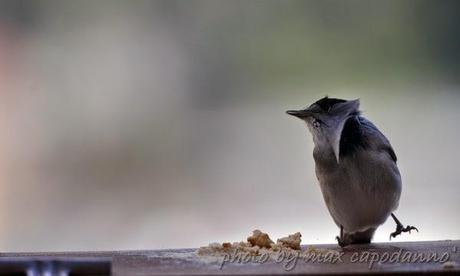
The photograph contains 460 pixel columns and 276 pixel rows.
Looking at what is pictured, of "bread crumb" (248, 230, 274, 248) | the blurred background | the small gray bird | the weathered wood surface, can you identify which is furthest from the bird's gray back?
the blurred background

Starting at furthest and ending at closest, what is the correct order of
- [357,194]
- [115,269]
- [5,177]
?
[5,177] < [357,194] < [115,269]

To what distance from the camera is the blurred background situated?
8.13 feet

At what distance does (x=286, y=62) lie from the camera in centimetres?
262

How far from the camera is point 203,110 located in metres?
2.59

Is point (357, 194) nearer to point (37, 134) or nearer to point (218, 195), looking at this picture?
point (218, 195)

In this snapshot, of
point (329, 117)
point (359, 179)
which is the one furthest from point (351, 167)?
point (329, 117)

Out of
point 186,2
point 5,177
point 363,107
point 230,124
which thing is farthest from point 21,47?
point 363,107

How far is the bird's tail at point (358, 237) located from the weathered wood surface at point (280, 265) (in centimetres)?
25

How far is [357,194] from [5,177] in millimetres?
1297

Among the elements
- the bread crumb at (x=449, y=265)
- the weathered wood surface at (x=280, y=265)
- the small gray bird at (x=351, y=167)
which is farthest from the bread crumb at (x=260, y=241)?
the bread crumb at (x=449, y=265)

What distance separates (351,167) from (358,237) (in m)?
0.24

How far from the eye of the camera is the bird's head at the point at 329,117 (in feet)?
6.26

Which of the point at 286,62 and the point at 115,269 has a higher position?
the point at 286,62

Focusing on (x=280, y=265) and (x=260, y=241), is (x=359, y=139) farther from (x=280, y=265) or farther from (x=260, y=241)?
(x=280, y=265)
